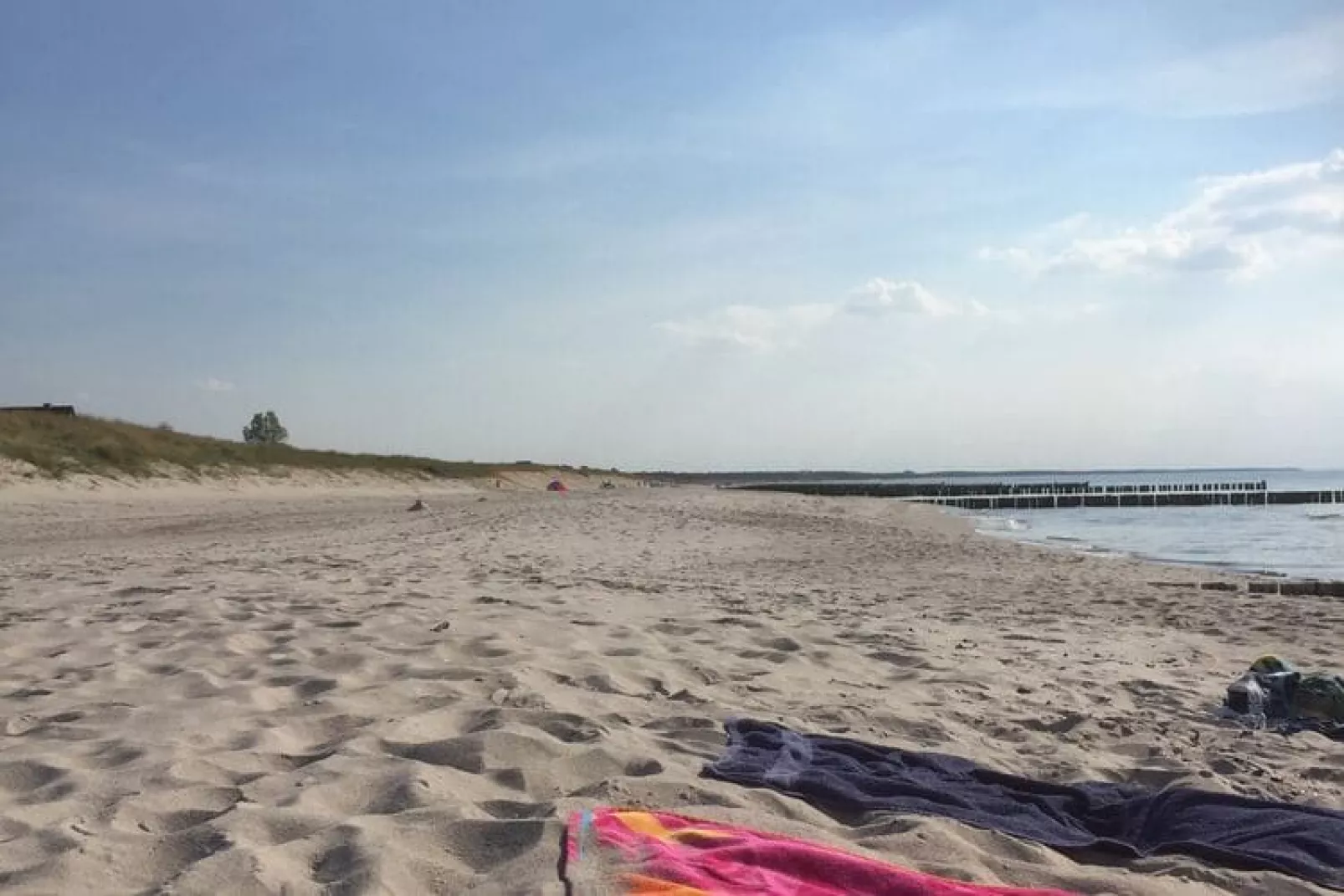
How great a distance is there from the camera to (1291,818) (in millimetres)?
3080

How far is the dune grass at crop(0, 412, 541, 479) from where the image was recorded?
23.1 meters

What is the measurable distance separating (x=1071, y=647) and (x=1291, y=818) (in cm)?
346

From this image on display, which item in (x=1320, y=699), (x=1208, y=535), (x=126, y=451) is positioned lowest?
(x=1208, y=535)

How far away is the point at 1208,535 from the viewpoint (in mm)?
22891

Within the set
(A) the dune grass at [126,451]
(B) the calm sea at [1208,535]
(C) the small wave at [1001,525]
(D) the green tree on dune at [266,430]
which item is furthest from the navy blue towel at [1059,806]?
(D) the green tree on dune at [266,430]

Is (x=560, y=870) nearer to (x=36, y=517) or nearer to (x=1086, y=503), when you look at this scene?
(x=36, y=517)

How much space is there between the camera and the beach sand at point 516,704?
2.71m

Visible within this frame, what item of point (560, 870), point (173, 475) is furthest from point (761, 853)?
point (173, 475)

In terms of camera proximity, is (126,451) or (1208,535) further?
(126,451)

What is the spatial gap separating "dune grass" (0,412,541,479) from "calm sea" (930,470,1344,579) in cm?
2255

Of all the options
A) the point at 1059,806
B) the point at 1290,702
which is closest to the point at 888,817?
the point at 1059,806

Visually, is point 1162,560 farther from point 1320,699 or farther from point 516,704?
point 516,704

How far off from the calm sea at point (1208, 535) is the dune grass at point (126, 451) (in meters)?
22.6

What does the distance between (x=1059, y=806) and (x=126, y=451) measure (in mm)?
28193
